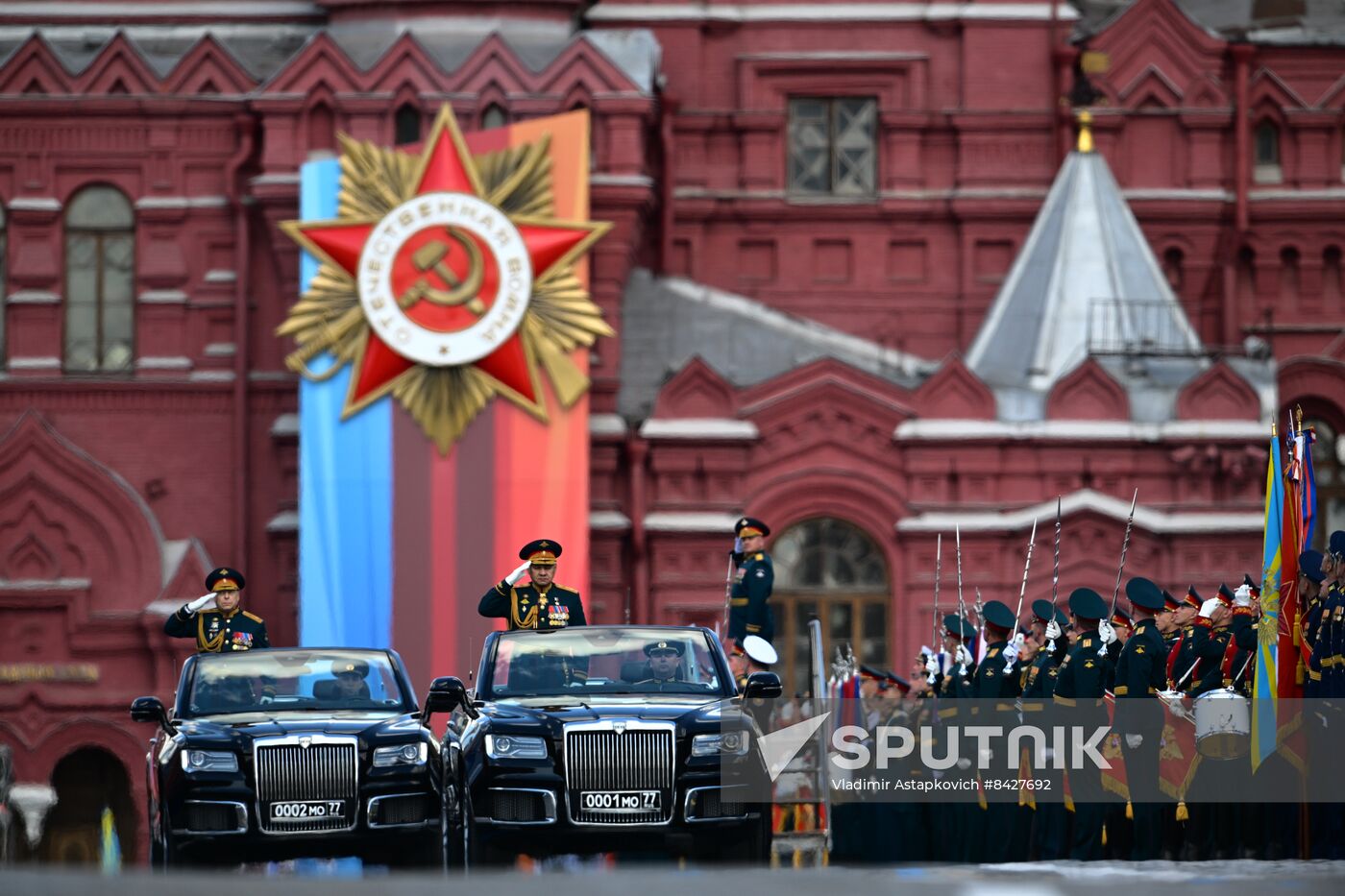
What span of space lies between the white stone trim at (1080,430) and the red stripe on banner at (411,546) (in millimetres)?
5093

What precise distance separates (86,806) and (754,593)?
1190 cm

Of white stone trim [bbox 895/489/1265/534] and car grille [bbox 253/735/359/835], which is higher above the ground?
white stone trim [bbox 895/489/1265/534]

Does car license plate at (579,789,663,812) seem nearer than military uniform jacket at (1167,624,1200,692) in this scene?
Yes

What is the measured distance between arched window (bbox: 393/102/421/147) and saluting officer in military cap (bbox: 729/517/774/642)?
10.5m

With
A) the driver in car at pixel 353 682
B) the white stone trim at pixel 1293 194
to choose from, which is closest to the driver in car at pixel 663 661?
the driver in car at pixel 353 682

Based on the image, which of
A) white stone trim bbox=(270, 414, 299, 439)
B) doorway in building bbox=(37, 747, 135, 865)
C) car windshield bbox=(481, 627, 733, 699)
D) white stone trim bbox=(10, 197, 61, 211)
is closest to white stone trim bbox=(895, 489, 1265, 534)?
white stone trim bbox=(270, 414, 299, 439)

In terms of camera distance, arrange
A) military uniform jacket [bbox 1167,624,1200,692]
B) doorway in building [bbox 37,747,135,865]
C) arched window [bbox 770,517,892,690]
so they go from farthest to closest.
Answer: arched window [bbox 770,517,892,690]
doorway in building [bbox 37,747,135,865]
military uniform jacket [bbox 1167,624,1200,692]

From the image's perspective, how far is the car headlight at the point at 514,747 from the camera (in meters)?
15.1

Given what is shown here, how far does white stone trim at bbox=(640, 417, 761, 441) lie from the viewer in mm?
29703

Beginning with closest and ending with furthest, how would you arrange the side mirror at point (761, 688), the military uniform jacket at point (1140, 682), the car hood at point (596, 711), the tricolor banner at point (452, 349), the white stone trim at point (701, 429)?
the car hood at point (596, 711), the side mirror at point (761, 688), the military uniform jacket at point (1140, 682), the tricolor banner at point (452, 349), the white stone trim at point (701, 429)

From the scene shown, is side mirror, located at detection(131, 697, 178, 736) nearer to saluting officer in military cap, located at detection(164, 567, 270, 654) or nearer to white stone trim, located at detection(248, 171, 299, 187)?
saluting officer in military cap, located at detection(164, 567, 270, 654)

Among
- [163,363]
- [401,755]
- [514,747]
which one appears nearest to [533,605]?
[401,755]

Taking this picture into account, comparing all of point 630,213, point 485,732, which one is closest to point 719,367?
point 630,213

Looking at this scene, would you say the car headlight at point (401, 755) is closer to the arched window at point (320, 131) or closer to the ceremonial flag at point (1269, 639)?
the ceremonial flag at point (1269, 639)
